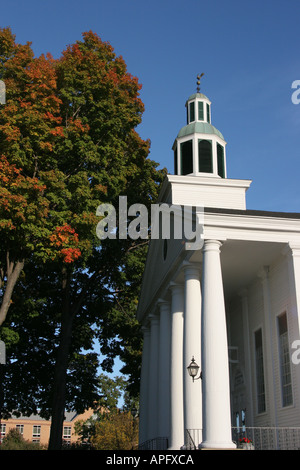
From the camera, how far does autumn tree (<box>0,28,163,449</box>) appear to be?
Answer: 20.3m

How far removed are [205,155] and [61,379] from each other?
1272cm

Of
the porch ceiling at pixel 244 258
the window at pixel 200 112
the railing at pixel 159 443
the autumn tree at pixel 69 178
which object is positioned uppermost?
the window at pixel 200 112

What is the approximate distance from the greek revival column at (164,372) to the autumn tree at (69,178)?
4.26m

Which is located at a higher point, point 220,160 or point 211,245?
point 220,160

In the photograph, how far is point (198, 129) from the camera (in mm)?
24391

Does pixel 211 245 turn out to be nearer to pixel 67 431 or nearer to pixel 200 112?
pixel 200 112

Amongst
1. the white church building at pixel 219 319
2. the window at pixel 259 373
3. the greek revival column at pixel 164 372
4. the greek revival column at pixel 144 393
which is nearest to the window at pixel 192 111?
the white church building at pixel 219 319

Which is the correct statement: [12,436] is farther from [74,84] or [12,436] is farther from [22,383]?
[74,84]

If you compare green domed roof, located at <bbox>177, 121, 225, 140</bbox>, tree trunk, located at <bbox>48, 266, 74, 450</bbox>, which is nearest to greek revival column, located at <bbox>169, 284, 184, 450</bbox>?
tree trunk, located at <bbox>48, 266, 74, 450</bbox>

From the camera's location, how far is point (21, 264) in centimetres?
2164

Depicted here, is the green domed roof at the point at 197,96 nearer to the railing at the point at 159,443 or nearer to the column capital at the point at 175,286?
the column capital at the point at 175,286

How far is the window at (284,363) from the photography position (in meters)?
15.9

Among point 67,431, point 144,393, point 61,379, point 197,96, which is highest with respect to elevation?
point 197,96

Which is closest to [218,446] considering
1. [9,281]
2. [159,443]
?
[159,443]
